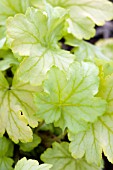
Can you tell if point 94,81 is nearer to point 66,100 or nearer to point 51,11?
point 66,100

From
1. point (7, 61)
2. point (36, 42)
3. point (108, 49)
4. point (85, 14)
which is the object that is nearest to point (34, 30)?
point (36, 42)

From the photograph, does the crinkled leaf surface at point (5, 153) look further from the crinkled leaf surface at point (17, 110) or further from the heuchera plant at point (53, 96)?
the crinkled leaf surface at point (17, 110)

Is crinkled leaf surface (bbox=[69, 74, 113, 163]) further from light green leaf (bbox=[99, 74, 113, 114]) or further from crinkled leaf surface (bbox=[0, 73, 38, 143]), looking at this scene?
crinkled leaf surface (bbox=[0, 73, 38, 143])

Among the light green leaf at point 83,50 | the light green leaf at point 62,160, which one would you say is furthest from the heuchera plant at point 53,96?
the light green leaf at point 83,50

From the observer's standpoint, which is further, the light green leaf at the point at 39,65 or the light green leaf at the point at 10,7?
the light green leaf at the point at 10,7

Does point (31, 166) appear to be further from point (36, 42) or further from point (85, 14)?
point (85, 14)

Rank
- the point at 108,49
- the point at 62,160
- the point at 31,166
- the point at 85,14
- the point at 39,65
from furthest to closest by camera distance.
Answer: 1. the point at 108,49
2. the point at 85,14
3. the point at 62,160
4. the point at 39,65
5. the point at 31,166

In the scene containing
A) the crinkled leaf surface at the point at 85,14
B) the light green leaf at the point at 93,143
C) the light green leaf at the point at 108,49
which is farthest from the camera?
the light green leaf at the point at 108,49
